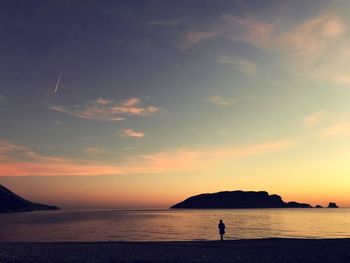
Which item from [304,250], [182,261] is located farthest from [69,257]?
[304,250]

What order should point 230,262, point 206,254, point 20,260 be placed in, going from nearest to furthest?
point 230,262, point 20,260, point 206,254

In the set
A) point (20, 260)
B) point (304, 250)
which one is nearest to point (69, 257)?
point (20, 260)

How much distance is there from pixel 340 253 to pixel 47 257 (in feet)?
81.7

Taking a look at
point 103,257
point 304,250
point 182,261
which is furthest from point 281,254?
point 103,257

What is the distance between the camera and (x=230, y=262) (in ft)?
83.7

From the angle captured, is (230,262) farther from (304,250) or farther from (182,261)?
(304,250)

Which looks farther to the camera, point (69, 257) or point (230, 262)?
point (69, 257)

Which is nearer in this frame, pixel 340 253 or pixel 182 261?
pixel 182 261

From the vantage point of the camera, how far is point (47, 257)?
1166 inches

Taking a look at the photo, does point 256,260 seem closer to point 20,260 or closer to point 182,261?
point 182,261

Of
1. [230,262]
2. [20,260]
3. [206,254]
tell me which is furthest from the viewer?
[206,254]

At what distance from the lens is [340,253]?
28516mm

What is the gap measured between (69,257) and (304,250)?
2133 centimetres

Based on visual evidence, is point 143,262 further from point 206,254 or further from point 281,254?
point 281,254
